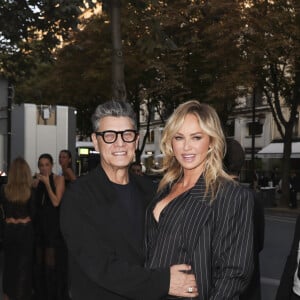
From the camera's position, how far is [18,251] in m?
5.84

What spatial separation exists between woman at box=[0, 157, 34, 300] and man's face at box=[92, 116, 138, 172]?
140 inches

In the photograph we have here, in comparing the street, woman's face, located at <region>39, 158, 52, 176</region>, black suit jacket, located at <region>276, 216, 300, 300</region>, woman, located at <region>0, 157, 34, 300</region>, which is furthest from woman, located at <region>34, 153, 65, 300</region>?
black suit jacket, located at <region>276, 216, 300, 300</region>

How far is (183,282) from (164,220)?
0.28 meters

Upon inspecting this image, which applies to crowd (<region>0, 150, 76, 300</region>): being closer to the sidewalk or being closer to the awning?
the sidewalk

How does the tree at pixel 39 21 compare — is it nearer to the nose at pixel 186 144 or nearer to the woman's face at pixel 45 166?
the woman's face at pixel 45 166

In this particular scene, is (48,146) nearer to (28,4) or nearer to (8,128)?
(8,128)

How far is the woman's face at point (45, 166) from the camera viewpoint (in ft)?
20.0

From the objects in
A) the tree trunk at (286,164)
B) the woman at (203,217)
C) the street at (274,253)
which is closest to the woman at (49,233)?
the street at (274,253)

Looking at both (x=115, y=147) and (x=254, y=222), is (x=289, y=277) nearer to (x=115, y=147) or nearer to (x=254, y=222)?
(x=254, y=222)

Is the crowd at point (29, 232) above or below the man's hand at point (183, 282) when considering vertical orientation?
below

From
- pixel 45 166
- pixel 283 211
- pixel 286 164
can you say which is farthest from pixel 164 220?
pixel 286 164

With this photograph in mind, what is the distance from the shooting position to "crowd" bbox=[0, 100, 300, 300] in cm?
205

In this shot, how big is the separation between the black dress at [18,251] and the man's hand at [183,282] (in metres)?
4.05

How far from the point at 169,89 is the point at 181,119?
18.6 meters
